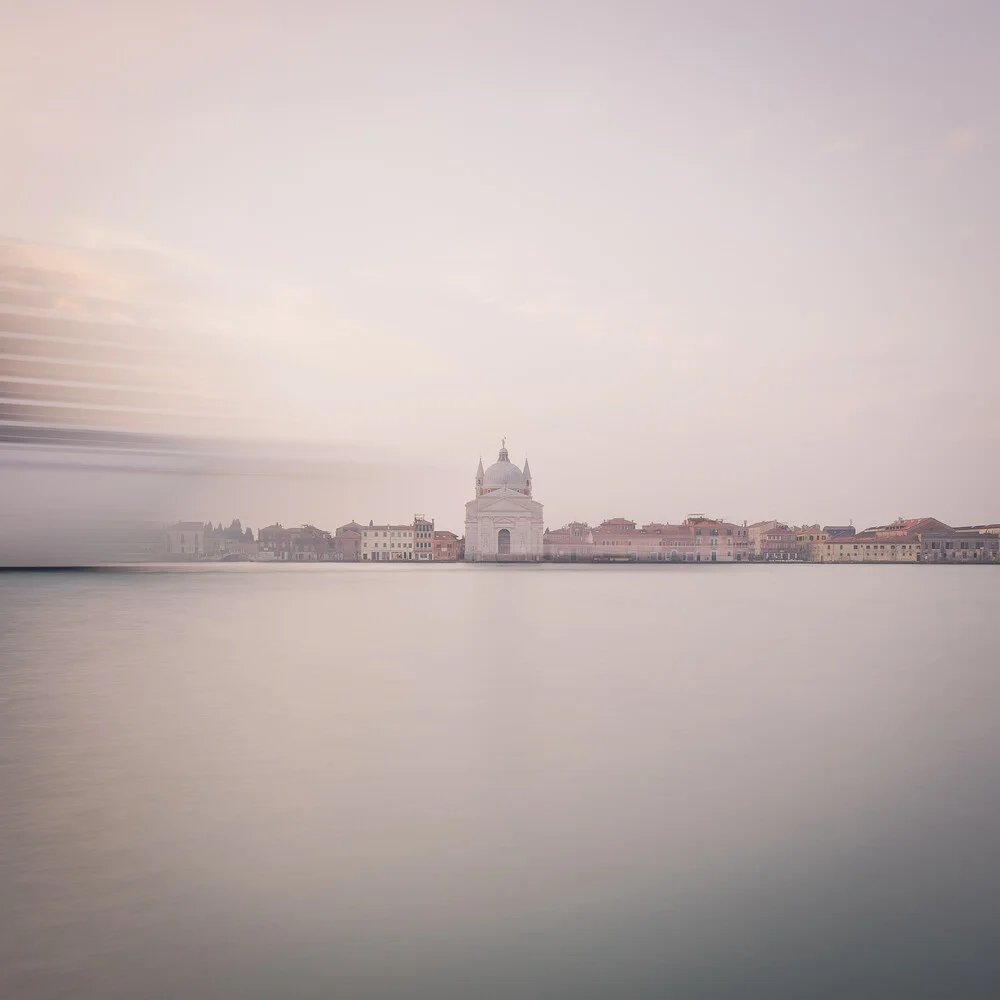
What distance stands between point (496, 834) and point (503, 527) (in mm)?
86364

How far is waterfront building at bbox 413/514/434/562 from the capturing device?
101500 millimetres

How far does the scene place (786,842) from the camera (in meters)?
3.88

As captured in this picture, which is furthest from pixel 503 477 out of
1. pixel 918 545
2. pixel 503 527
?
pixel 918 545

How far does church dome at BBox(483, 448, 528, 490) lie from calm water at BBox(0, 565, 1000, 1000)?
87.3 m

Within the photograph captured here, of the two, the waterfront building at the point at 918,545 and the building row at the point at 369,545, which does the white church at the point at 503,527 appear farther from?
the waterfront building at the point at 918,545

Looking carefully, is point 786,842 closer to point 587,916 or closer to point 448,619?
point 587,916

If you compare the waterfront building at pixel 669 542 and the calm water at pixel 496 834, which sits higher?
the waterfront building at pixel 669 542

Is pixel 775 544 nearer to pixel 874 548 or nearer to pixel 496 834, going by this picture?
pixel 874 548

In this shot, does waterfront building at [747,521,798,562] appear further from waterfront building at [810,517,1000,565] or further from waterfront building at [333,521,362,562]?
waterfront building at [333,521,362,562]

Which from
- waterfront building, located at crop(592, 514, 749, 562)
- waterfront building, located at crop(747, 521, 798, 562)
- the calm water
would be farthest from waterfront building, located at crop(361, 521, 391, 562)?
the calm water

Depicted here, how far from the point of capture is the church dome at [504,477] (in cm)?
9694

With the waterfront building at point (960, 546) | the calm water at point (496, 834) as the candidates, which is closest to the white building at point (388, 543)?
the waterfront building at point (960, 546)

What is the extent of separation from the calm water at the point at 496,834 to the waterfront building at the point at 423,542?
302ft

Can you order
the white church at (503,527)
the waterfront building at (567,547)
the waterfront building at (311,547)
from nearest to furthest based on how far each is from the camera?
the white church at (503,527), the waterfront building at (567,547), the waterfront building at (311,547)
